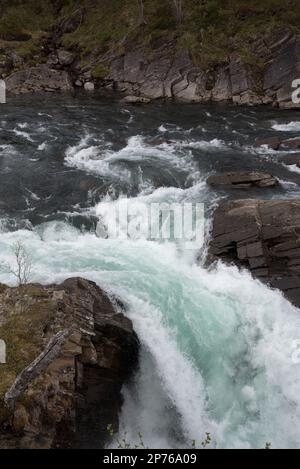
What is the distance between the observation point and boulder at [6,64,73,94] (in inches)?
1710

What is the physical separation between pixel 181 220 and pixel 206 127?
48.1 feet

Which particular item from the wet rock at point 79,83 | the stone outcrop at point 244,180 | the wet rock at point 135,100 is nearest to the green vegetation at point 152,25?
the wet rock at point 79,83

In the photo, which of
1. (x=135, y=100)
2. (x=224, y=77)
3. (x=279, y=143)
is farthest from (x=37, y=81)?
(x=279, y=143)

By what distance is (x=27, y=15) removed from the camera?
2287 inches

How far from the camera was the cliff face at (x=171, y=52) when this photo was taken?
38.9 m

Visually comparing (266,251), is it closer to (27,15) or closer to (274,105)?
(274,105)

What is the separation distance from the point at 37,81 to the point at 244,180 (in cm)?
3071

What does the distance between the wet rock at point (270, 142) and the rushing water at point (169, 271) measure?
1.00 meters

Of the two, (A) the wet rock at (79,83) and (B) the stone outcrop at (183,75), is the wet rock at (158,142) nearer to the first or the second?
(B) the stone outcrop at (183,75)

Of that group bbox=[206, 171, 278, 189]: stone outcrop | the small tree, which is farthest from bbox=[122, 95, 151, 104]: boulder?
the small tree

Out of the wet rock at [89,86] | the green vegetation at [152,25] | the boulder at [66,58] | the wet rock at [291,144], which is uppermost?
the green vegetation at [152,25]

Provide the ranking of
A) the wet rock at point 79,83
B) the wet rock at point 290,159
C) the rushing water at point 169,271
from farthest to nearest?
the wet rock at point 79,83, the wet rock at point 290,159, the rushing water at point 169,271

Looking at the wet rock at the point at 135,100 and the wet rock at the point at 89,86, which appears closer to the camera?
the wet rock at the point at 135,100

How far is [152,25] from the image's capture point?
45906 millimetres
